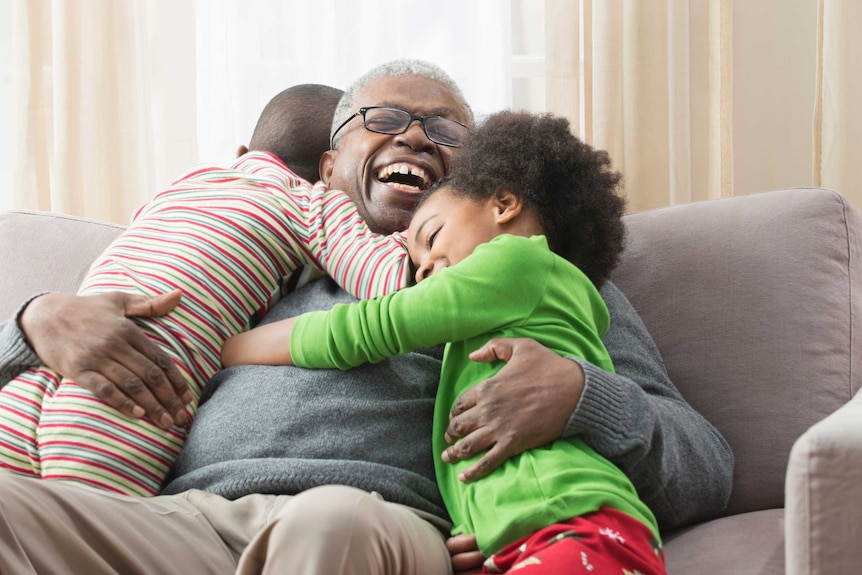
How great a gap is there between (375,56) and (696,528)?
1.52 meters

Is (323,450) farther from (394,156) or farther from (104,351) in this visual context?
(394,156)

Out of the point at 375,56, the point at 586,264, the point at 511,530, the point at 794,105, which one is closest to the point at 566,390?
the point at 511,530

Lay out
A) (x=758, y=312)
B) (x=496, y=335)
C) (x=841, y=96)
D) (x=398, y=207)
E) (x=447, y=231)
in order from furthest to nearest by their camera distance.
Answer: (x=841, y=96) < (x=398, y=207) < (x=758, y=312) < (x=447, y=231) < (x=496, y=335)

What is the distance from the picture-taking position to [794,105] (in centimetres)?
262

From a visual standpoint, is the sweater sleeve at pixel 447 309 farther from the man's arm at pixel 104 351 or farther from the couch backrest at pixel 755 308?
the couch backrest at pixel 755 308

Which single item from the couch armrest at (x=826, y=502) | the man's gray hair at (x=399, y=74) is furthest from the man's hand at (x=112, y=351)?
the couch armrest at (x=826, y=502)

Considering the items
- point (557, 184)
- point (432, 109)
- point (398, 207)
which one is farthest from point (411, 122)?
point (557, 184)

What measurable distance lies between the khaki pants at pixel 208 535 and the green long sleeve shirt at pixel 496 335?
104mm

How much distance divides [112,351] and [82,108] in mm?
1160

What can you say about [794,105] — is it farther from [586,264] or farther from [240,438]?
[240,438]

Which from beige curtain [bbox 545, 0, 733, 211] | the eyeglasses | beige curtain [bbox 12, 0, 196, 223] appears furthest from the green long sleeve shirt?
beige curtain [bbox 12, 0, 196, 223]

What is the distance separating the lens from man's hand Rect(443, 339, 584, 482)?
49.2 inches

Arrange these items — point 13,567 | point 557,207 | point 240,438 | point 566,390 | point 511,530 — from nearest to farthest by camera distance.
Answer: point 13,567 < point 511,530 < point 566,390 < point 240,438 < point 557,207

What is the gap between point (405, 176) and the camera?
1.84 metres
